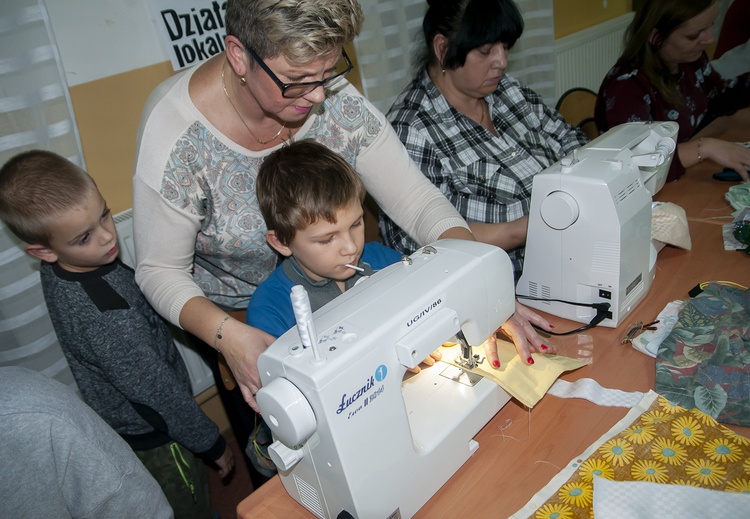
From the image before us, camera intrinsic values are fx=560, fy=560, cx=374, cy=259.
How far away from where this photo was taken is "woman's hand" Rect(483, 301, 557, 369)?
3.76 feet

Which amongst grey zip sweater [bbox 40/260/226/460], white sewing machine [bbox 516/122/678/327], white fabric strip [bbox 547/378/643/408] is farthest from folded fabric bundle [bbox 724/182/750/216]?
grey zip sweater [bbox 40/260/226/460]

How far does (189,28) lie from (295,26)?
105 centimetres

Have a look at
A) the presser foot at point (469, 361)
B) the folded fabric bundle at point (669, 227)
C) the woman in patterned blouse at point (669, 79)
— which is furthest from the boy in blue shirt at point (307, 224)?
the woman in patterned blouse at point (669, 79)

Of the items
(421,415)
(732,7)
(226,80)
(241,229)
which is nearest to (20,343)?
(241,229)

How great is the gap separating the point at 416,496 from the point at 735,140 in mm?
2102

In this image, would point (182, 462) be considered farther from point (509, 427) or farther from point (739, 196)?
point (739, 196)

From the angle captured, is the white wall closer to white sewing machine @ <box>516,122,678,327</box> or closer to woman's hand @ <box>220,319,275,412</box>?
woman's hand @ <box>220,319,275,412</box>

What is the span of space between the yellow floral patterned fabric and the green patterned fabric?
0.05 m

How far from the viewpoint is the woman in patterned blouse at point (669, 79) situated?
1982 millimetres

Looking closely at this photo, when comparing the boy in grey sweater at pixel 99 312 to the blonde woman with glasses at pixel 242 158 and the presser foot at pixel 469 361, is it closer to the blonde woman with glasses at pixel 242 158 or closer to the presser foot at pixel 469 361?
the blonde woman with glasses at pixel 242 158

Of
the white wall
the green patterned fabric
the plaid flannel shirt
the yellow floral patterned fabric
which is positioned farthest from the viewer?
the plaid flannel shirt

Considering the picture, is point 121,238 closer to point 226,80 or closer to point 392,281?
point 226,80

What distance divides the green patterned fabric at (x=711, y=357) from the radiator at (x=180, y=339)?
1532mm

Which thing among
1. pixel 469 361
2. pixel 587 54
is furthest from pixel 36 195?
pixel 587 54
